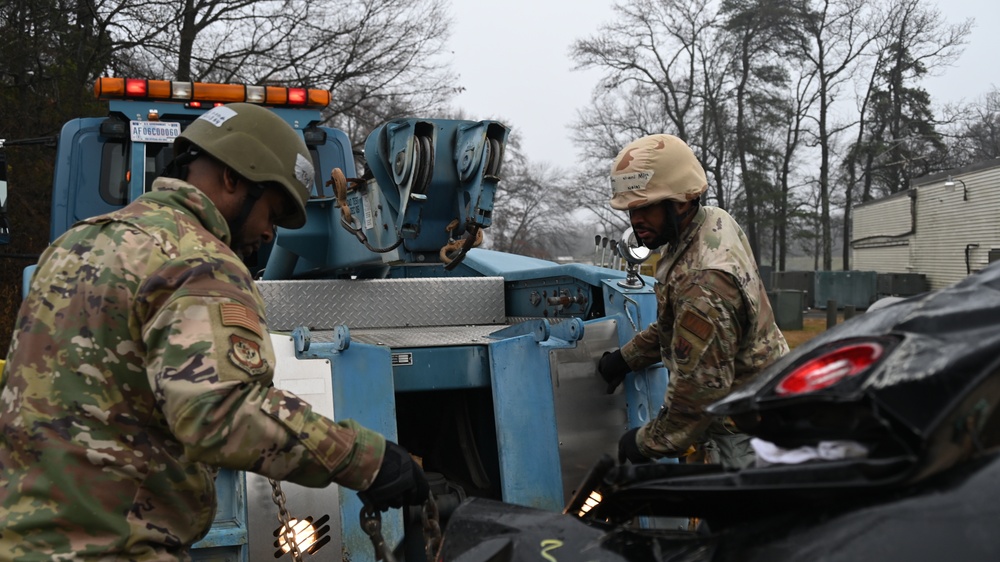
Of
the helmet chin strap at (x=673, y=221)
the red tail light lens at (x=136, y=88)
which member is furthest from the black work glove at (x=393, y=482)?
the red tail light lens at (x=136, y=88)

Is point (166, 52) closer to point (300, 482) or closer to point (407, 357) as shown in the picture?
point (407, 357)

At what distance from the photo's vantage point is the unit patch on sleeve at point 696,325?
3.29 meters

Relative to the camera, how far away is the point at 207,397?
6.37ft

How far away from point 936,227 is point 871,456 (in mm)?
31904

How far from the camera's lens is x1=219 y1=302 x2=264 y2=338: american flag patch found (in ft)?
6.60

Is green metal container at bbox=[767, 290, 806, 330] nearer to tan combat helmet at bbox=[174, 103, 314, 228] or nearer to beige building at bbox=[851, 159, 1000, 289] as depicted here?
beige building at bbox=[851, 159, 1000, 289]

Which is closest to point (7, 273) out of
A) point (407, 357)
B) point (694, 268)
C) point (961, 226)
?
point (407, 357)

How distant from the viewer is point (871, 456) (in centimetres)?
140

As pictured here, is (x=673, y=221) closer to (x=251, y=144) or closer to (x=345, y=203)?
(x=251, y=144)

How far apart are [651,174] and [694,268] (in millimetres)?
414

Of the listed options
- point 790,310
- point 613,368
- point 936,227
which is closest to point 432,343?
point 613,368

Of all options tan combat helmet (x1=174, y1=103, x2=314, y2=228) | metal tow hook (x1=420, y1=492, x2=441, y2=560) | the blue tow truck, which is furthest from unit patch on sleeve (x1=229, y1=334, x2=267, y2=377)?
the blue tow truck

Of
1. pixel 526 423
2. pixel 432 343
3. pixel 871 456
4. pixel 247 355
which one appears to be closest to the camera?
pixel 871 456

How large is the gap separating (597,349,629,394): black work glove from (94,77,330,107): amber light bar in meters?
3.49
